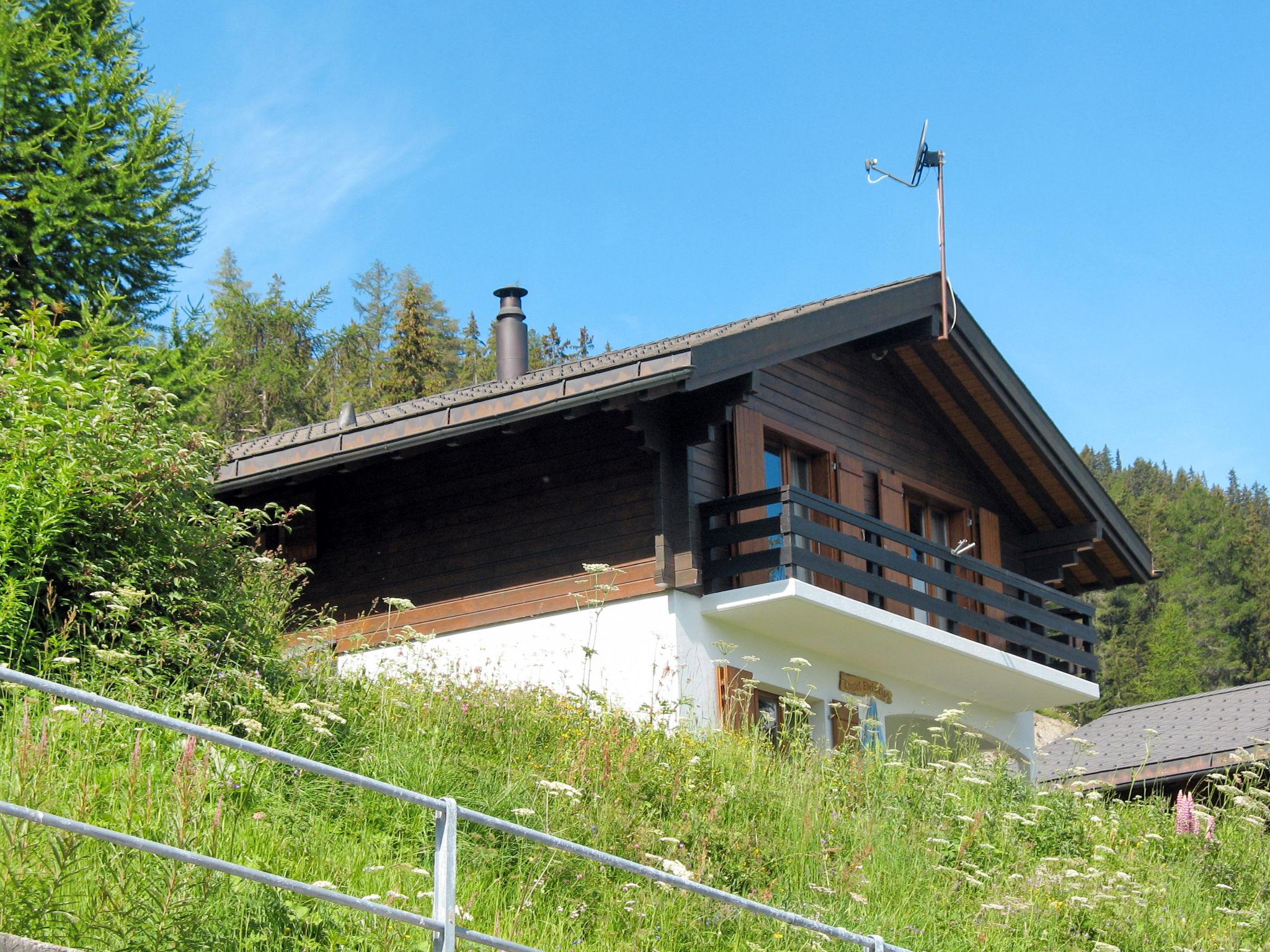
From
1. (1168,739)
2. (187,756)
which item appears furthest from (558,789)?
(1168,739)

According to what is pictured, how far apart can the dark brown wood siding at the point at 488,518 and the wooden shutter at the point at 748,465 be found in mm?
1019

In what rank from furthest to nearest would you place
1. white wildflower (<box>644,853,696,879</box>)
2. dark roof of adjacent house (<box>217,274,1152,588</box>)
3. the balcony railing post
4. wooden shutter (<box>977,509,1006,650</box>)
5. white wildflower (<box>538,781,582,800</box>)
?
1. wooden shutter (<box>977,509,1006,650</box>)
2. the balcony railing post
3. dark roof of adjacent house (<box>217,274,1152,588</box>)
4. white wildflower (<box>538,781,582,800</box>)
5. white wildflower (<box>644,853,696,879</box>)

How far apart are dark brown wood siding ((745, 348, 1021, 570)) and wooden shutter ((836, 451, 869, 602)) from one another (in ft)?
0.49

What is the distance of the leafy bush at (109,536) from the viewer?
25.7 ft

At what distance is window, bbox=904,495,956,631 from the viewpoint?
1753cm

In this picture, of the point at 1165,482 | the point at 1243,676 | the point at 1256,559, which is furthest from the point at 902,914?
the point at 1165,482

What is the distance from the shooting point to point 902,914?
835 centimetres

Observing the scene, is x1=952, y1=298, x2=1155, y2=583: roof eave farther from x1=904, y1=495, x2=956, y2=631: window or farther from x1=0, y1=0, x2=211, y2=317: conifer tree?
x1=0, y1=0, x2=211, y2=317: conifer tree

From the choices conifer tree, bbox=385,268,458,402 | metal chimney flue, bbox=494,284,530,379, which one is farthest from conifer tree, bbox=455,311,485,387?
metal chimney flue, bbox=494,284,530,379

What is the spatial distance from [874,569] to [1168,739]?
185 inches

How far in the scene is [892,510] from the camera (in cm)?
1689

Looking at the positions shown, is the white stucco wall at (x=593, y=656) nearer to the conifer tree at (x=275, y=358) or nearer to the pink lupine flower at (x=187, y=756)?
the pink lupine flower at (x=187, y=756)

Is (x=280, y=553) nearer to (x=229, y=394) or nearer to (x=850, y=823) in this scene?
(x=850, y=823)

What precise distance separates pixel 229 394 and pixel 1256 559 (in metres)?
47.4
